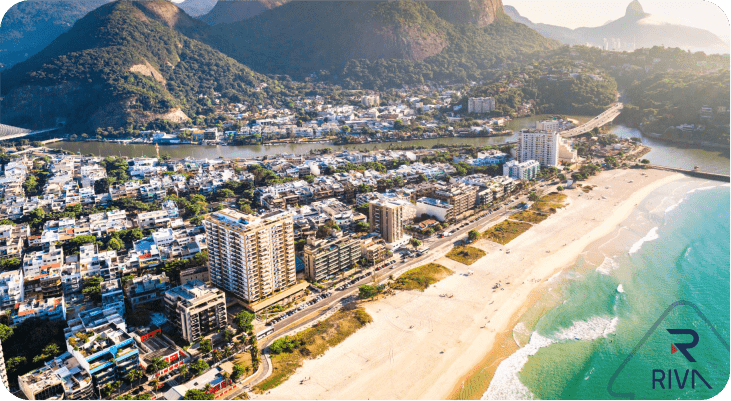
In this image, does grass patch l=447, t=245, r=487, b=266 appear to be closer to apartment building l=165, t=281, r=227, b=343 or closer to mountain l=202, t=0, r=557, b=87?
apartment building l=165, t=281, r=227, b=343

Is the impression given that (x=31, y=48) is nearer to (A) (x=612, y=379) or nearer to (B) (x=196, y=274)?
(B) (x=196, y=274)

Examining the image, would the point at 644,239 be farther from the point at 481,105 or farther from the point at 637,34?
the point at 637,34

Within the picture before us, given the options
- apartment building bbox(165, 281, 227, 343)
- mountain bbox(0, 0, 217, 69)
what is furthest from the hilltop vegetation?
apartment building bbox(165, 281, 227, 343)

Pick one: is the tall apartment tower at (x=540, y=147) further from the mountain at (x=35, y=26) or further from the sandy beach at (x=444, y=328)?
the mountain at (x=35, y=26)

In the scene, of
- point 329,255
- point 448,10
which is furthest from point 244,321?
point 448,10

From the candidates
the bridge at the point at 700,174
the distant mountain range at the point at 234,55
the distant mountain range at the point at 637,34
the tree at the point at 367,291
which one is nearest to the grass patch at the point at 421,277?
the tree at the point at 367,291

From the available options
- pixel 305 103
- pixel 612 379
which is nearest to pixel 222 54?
pixel 305 103
